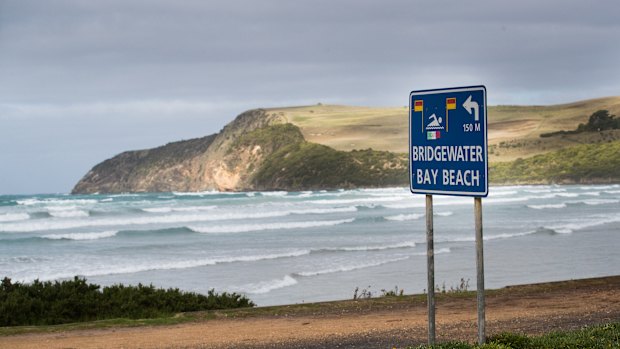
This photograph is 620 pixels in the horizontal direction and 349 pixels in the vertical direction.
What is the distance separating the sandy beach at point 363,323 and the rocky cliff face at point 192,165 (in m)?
130

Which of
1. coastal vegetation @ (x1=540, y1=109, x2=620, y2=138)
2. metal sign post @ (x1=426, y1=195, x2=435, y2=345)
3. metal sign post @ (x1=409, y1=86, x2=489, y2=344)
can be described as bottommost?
metal sign post @ (x1=426, y1=195, x2=435, y2=345)

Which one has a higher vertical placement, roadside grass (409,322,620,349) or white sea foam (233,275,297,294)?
roadside grass (409,322,620,349)

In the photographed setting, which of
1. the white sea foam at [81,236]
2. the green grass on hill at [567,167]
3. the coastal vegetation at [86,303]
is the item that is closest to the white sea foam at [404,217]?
the white sea foam at [81,236]

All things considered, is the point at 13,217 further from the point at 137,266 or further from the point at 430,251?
the point at 430,251

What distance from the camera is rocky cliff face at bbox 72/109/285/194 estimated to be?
15000 centimetres

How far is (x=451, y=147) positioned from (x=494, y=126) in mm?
155780

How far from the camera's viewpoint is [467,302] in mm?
13617

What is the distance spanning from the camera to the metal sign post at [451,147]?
6488mm

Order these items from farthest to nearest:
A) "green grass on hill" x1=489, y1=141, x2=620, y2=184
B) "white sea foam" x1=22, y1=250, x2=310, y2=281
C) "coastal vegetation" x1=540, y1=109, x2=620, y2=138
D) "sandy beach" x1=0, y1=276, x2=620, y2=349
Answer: "coastal vegetation" x1=540, y1=109, x2=620, y2=138 < "green grass on hill" x1=489, y1=141, x2=620, y2=184 < "white sea foam" x1=22, y1=250, x2=310, y2=281 < "sandy beach" x1=0, y1=276, x2=620, y2=349

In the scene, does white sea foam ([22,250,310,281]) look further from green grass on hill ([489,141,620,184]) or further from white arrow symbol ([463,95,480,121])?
green grass on hill ([489,141,620,184])

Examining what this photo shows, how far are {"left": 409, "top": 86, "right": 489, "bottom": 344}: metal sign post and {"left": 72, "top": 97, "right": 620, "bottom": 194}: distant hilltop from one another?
119 metres

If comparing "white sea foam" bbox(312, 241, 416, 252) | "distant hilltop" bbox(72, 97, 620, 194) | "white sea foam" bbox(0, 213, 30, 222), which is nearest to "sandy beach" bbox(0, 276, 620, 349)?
"white sea foam" bbox(312, 241, 416, 252)

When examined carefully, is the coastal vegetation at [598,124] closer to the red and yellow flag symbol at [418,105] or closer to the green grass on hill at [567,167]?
the green grass on hill at [567,167]

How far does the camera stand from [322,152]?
5906 inches
